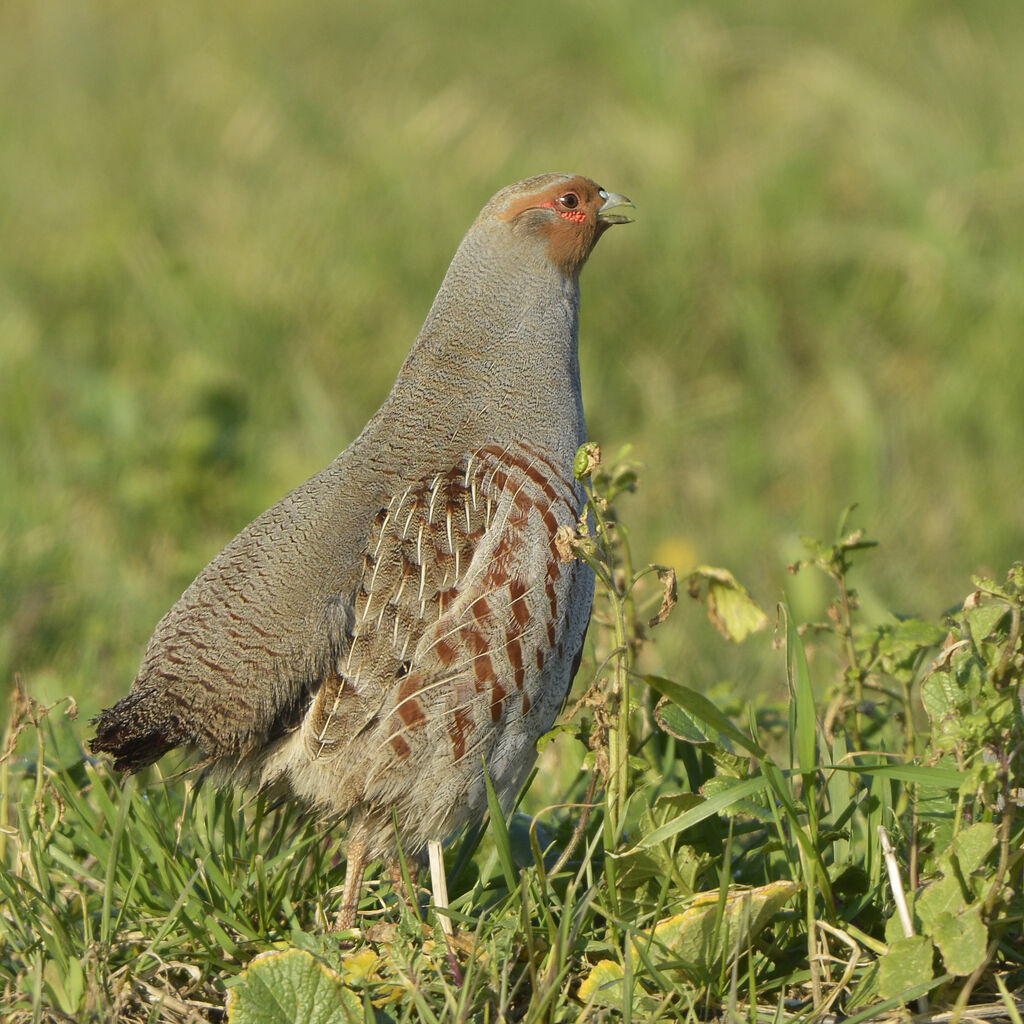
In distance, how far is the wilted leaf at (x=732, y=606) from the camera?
8.54 feet

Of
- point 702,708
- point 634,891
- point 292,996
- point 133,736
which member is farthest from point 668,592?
point 133,736

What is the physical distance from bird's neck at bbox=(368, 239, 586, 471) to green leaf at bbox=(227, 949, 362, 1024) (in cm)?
105

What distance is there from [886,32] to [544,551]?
21.4 feet

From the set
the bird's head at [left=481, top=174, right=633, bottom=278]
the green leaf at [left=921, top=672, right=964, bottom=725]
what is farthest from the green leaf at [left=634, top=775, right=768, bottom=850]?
the bird's head at [left=481, top=174, right=633, bottom=278]

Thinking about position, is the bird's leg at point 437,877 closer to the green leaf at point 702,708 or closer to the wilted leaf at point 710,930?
the wilted leaf at point 710,930

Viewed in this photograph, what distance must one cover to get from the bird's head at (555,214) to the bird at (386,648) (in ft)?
2.04

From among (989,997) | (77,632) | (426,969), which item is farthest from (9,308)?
(989,997)

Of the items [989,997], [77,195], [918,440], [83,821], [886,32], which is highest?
[886,32]

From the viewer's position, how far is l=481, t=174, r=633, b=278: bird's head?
3117 mm

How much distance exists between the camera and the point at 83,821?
8.25ft

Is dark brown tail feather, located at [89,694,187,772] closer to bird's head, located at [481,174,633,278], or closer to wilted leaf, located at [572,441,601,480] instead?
wilted leaf, located at [572,441,601,480]

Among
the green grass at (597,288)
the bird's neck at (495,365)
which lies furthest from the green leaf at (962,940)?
the bird's neck at (495,365)

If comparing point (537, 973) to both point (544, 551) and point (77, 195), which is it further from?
point (77, 195)

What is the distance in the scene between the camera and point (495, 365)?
2.88m
